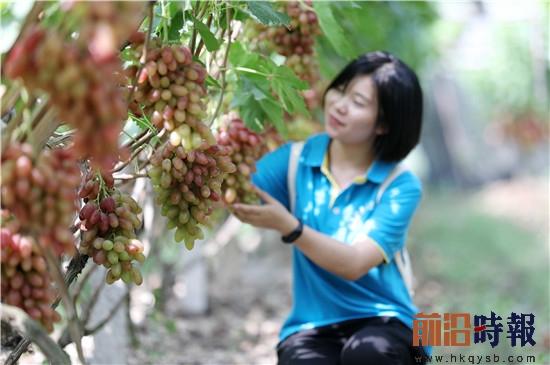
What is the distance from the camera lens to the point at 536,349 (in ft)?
11.3

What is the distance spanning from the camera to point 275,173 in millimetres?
2406

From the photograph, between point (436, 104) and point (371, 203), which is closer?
point (371, 203)

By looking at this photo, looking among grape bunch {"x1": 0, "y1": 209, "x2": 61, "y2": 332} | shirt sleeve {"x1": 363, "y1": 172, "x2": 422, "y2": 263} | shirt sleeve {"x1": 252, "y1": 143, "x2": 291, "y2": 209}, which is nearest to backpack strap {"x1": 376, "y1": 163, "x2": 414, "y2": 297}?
shirt sleeve {"x1": 363, "y1": 172, "x2": 422, "y2": 263}

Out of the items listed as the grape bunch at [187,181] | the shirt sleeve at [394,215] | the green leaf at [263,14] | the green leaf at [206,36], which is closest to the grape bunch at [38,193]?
the grape bunch at [187,181]

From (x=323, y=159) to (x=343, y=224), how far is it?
0.21 meters

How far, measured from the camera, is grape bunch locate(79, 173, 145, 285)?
144cm

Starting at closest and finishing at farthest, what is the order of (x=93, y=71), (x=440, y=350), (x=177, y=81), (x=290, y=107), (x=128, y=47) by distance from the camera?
1. (x=93, y=71)
2. (x=177, y=81)
3. (x=128, y=47)
4. (x=290, y=107)
5. (x=440, y=350)

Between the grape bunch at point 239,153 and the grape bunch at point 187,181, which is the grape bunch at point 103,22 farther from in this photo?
the grape bunch at point 239,153

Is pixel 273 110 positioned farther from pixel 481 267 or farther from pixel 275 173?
pixel 481 267

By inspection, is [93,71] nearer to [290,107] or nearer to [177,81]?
[177,81]

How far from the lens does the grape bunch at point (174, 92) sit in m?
1.34

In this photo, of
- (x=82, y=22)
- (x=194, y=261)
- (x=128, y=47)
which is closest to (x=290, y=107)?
(x=128, y=47)

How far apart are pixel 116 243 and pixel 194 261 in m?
2.45

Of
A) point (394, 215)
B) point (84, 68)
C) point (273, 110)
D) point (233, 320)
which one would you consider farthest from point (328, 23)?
point (233, 320)
